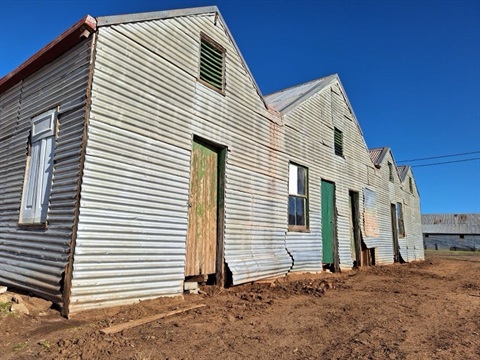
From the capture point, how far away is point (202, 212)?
762 centimetres

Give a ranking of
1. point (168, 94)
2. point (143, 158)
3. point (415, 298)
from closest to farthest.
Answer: point (143, 158)
point (168, 94)
point (415, 298)

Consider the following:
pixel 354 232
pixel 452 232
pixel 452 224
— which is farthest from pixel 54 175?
pixel 452 224

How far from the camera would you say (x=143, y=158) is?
6090 millimetres

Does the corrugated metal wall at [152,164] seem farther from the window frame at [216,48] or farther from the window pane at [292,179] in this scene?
the window pane at [292,179]

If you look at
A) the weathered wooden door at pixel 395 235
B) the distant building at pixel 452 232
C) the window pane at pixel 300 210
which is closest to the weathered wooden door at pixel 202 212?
the window pane at pixel 300 210

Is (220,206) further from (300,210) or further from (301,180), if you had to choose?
(301,180)

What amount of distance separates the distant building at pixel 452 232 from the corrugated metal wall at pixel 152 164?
176 ft

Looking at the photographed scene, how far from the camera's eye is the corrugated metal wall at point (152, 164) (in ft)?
17.4

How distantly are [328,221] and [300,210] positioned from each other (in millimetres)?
2174

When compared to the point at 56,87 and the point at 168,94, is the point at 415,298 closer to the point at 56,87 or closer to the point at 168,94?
the point at 168,94

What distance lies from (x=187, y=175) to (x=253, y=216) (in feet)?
8.70

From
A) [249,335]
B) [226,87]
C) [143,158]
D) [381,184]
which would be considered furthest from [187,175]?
[381,184]

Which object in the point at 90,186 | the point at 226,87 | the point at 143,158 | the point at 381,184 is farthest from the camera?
the point at 381,184

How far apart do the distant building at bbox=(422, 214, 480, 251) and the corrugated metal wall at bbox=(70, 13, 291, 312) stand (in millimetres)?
53534
